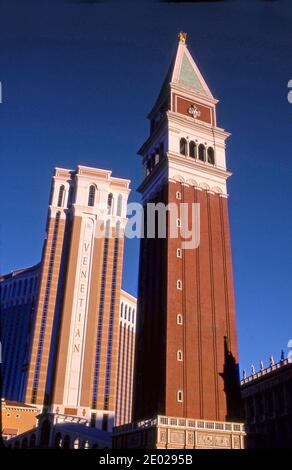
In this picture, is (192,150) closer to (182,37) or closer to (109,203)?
(182,37)

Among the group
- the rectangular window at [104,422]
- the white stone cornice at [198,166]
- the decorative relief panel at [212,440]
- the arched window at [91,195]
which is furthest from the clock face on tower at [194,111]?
the rectangular window at [104,422]

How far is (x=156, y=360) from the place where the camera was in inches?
2180

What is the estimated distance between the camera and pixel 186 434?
4850 cm

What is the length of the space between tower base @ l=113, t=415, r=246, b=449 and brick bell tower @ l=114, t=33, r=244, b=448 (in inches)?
3.8

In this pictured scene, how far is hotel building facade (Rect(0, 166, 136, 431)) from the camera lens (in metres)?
115

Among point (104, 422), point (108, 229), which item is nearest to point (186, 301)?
point (104, 422)

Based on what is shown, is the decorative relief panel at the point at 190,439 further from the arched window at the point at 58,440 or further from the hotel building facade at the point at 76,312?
the hotel building facade at the point at 76,312

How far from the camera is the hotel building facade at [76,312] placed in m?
115

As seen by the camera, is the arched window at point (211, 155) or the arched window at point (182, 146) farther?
the arched window at point (211, 155)

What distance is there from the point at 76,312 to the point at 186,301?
71965 mm

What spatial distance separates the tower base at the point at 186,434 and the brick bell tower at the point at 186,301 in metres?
0.10

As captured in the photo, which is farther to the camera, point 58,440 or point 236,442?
point 58,440

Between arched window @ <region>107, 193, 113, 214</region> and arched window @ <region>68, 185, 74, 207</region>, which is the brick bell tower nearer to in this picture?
arched window @ <region>107, 193, 113, 214</region>
